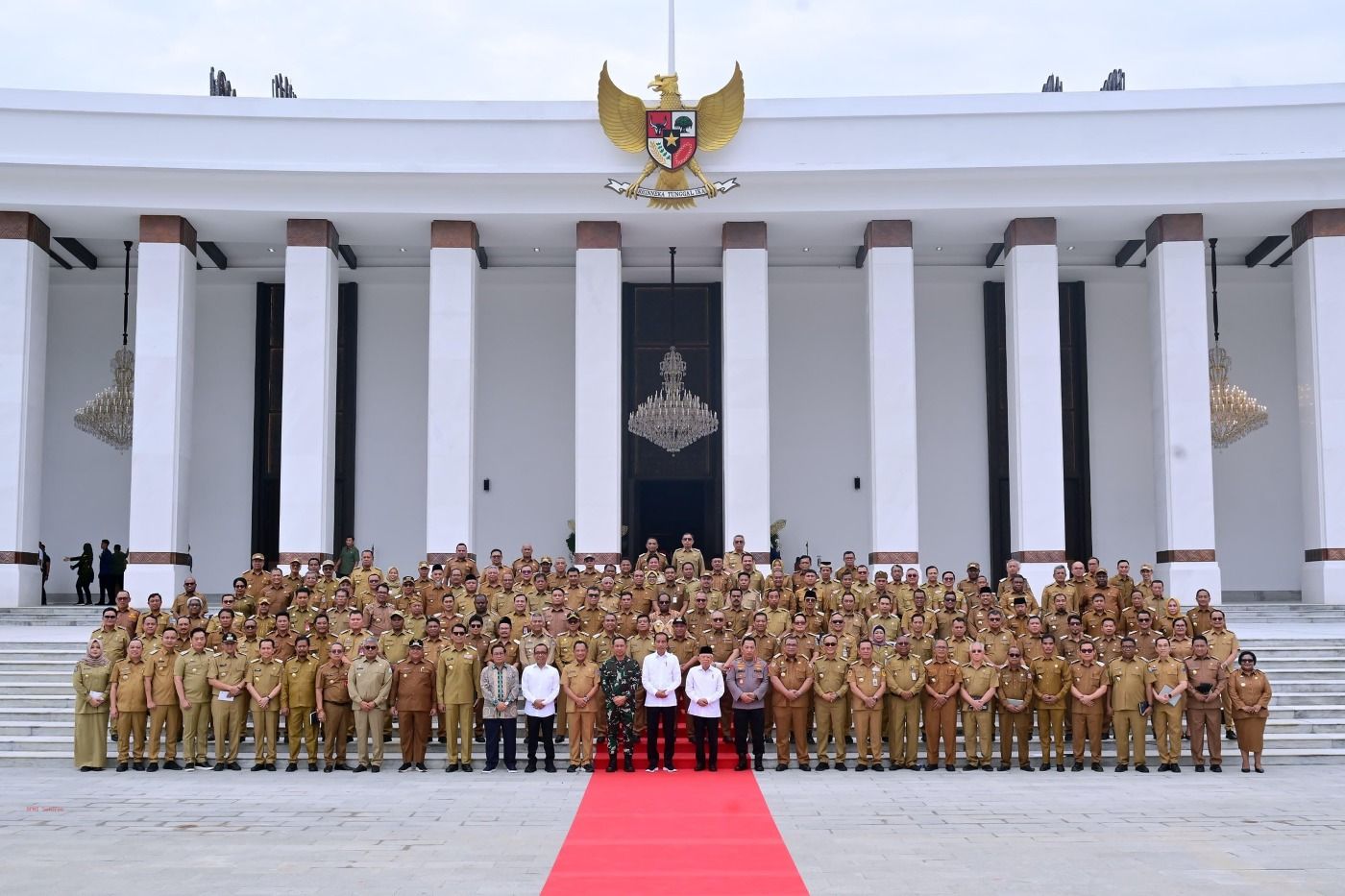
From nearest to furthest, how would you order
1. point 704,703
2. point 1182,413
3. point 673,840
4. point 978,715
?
1. point 673,840
2. point 704,703
3. point 978,715
4. point 1182,413

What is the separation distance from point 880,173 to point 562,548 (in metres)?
8.11

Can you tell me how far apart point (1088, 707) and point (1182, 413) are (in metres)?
7.77

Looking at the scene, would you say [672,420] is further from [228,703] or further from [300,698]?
[228,703]

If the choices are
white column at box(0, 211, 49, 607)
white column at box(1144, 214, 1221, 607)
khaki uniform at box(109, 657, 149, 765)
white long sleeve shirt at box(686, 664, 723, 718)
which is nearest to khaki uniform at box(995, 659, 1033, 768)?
white long sleeve shirt at box(686, 664, 723, 718)

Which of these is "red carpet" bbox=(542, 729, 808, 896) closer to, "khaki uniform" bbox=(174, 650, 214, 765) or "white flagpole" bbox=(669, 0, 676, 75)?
"khaki uniform" bbox=(174, 650, 214, 765)

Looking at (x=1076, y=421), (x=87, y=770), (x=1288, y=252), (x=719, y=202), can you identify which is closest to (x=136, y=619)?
(x=87, y=770)

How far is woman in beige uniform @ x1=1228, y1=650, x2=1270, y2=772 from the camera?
12000 mm

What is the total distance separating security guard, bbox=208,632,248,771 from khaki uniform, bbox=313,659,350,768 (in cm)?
73

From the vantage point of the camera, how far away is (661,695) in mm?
12055

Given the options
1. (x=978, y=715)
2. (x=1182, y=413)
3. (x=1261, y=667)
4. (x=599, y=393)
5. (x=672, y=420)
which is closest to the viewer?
(x=978, y=715)

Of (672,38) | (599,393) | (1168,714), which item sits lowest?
(1168,714)

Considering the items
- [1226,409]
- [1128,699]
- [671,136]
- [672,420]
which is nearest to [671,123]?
[671,136]

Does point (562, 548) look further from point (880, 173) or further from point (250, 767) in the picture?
point (250, 767)

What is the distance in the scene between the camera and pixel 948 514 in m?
22.7
